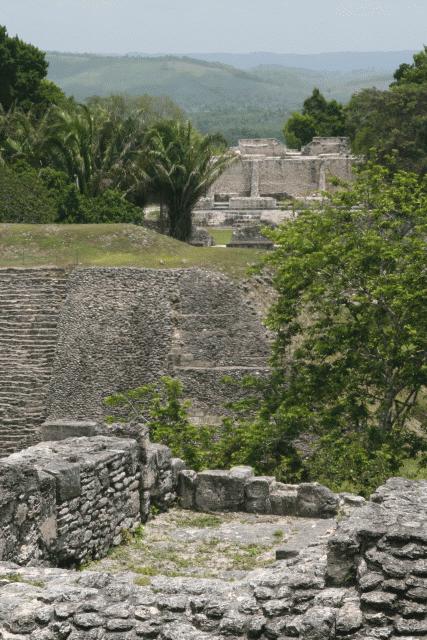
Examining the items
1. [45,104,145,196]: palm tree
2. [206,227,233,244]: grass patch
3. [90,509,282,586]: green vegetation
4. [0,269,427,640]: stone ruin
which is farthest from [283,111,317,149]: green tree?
[90,509,282,586]: green vegetation

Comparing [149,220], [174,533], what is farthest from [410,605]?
[149,220]

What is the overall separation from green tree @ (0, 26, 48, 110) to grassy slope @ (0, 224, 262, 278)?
2559 cm

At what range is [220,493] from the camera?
1241cm

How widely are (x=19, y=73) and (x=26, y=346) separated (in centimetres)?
3488

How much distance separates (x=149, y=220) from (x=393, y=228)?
2623 centimetres

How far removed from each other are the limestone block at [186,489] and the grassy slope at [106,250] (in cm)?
1807

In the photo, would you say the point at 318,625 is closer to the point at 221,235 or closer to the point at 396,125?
the point at 221,235

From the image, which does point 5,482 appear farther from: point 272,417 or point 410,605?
point 272,417

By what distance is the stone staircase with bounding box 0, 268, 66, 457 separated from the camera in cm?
2691

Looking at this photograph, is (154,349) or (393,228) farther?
(154,349)

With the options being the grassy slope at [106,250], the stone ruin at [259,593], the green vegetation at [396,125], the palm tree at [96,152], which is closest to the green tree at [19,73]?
the palm tree at [96,152]

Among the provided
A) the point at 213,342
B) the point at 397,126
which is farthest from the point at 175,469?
the point at 397,126

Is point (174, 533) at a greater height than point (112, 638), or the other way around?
point (112, 638)

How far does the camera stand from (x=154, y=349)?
28.5 meters
